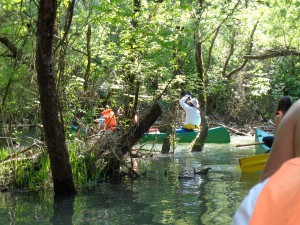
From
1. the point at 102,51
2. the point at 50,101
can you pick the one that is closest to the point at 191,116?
the point at 102,51

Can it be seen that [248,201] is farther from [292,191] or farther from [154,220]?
[154,220]

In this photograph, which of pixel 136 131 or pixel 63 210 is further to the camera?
pixel 136 131

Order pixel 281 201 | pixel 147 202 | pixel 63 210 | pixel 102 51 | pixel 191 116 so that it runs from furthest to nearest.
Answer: pixel 191 116 → pixel 102 51 → pixel 147 202 → pixel 63 210 → pixel 281 201

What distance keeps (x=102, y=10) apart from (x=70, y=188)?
12.0 feet

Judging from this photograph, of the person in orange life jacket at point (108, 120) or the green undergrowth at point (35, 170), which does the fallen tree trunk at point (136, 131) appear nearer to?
the person in orange life jacket at point (108, 120)

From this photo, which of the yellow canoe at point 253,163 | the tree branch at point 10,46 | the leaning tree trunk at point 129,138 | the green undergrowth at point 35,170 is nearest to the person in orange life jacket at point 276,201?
the green undergrowth at point 35,170

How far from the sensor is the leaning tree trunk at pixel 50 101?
655 cm

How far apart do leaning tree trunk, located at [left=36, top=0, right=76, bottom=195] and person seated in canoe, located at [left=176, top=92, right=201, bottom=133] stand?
25.7 ft

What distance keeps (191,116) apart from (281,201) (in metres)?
15.2

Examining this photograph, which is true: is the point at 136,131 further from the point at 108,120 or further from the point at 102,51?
the point at 102,51

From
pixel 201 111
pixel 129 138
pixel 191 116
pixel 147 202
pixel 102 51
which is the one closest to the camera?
pixel 147 202

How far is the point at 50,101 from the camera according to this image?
7.00 m

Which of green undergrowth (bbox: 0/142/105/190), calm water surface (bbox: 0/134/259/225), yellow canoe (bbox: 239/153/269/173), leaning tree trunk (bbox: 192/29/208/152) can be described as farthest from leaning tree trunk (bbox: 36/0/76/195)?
leaning tree trunk (bbox: 192/29/208/152)

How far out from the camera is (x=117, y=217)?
6.69 metres
